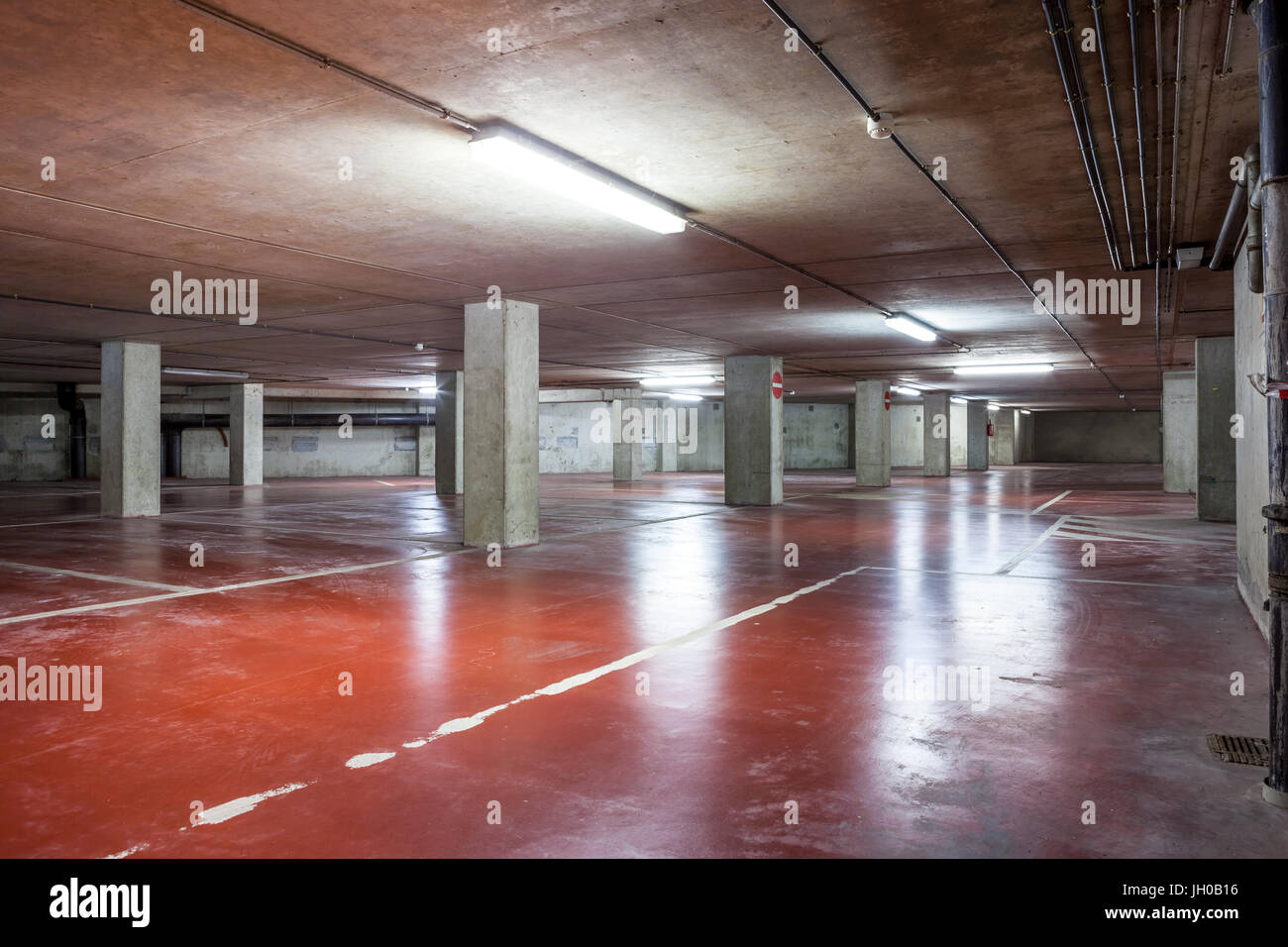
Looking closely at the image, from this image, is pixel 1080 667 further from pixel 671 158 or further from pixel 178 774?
pixel 178 774

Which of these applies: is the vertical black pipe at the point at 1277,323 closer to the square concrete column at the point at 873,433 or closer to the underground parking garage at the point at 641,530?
the underground parking garage at the point at 641,530

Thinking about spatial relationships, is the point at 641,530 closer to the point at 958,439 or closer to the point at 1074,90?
the point at 1074,90

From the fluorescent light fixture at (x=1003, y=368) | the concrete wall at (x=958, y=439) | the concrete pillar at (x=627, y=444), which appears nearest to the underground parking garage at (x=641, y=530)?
the fluorescent light fixture at (x=1003, y=368)

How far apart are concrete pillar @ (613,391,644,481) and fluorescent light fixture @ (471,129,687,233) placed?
23154mm

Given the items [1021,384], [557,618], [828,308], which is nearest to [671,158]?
[557,618]

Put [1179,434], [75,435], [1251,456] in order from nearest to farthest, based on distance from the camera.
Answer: [1251,456] < [1179,434] < [75,435]

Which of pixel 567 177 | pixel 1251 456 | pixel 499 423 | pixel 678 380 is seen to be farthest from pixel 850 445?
pixel 567 177

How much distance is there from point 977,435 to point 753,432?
24257 mm

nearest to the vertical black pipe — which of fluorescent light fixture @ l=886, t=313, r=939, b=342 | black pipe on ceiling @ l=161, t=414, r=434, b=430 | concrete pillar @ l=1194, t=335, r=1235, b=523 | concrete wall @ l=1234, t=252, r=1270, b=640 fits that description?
concrete wall @ l=1234, t=252, r=1270, b=640

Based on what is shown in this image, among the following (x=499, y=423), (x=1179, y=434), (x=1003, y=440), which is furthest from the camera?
(x=1003, y=440)

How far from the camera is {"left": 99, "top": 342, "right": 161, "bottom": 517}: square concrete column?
54.5ft

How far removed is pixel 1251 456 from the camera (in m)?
7.20

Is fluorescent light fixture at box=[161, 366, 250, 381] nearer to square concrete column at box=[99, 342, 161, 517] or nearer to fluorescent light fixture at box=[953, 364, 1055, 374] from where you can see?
square concrete column at box=[99, 342, 161, 517]
